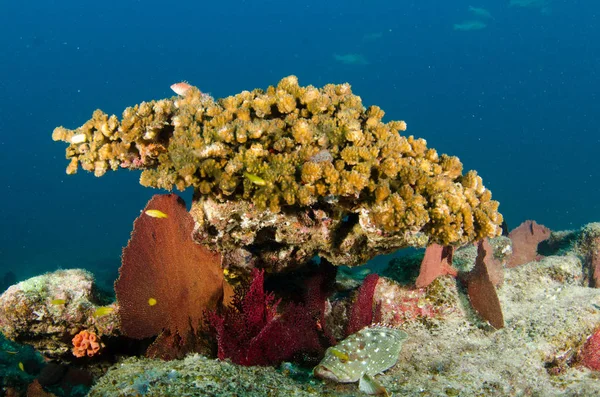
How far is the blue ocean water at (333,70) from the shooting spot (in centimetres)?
8325

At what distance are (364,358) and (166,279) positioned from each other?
94.5 inches

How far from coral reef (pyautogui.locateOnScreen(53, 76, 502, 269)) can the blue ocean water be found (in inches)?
2728

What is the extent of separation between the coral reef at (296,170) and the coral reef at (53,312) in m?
1.43

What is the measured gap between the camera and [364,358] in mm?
3381

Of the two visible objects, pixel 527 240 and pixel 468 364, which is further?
pixel 527 240

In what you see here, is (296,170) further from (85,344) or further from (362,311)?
(85,344)

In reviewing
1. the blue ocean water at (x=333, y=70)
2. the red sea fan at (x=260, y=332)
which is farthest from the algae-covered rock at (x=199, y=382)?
the blue ocean water at (x=333, y=70)

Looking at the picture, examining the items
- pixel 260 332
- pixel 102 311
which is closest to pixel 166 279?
pixel 102 311

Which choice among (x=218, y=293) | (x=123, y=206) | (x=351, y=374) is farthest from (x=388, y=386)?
(x=123, y=206)

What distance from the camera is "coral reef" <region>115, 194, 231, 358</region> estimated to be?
4.12 m

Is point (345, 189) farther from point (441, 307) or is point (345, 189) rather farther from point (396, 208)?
point (441, 307)

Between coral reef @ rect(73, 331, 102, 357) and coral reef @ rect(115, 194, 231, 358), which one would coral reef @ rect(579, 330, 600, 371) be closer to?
coral reef @ rect(115, 194, 231, 358)

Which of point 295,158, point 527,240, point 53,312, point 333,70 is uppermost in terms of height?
point 333,70

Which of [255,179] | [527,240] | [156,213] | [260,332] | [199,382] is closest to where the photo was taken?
[199,382]
